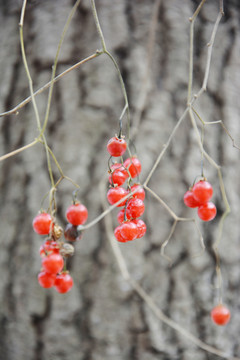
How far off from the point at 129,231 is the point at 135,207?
35 mm

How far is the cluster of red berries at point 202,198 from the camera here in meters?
0.49

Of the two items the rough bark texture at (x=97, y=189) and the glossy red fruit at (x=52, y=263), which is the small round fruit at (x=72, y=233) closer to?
the glossy red fruit at (x=52, y=263)

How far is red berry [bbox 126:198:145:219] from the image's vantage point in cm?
47

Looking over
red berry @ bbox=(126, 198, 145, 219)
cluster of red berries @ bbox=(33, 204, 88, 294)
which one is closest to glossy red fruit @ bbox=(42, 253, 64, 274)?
cluster of red berries @ bbox=(33, 204, 88, 294)

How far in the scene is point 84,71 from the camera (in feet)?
2.21

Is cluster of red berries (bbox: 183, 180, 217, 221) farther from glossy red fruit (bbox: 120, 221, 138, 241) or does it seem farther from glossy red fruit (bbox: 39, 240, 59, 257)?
glossy red fruit (bbox: 39, 240, 59, 257)

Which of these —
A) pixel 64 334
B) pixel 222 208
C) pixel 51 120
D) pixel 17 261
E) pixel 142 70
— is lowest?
pixel 64 334


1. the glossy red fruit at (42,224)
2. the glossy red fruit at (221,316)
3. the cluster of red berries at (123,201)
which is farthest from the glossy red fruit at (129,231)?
the glossy red fruit at (221,316)

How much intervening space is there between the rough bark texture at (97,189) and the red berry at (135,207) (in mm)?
182

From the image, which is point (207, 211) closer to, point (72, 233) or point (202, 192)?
point (202, 192)

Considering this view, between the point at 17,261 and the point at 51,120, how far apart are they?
288mm

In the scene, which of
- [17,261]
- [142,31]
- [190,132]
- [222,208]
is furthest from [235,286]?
[142,31]

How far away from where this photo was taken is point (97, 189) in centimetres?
66

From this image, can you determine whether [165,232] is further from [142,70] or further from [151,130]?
[142,70]
